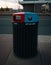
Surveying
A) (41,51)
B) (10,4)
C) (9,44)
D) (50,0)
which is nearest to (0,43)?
(9,44)

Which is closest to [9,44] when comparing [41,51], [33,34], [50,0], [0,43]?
[0,43]

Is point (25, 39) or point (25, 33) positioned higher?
point (25, 33)

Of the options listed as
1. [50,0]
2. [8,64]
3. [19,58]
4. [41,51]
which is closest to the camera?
[8,64]

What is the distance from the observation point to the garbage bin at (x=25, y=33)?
6.11 meters

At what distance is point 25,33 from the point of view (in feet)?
20.3

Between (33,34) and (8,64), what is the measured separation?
1.14 m

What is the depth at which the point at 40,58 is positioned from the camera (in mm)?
6262

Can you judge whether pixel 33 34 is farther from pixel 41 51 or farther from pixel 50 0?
pixel 50 0

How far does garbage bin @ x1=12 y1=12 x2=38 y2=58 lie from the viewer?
6105mm

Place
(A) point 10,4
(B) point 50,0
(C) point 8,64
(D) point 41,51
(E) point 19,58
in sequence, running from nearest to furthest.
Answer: (C) point 8,64 < (E) point 19,58 < (D) point 41,51 < (B) point 50,0 < (A) point 10,4

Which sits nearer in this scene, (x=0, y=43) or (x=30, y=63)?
(x=30, y=63)

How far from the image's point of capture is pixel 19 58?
6227 millimetres

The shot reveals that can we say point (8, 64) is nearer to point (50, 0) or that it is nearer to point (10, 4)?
point (50, 0)

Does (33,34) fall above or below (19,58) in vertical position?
above
